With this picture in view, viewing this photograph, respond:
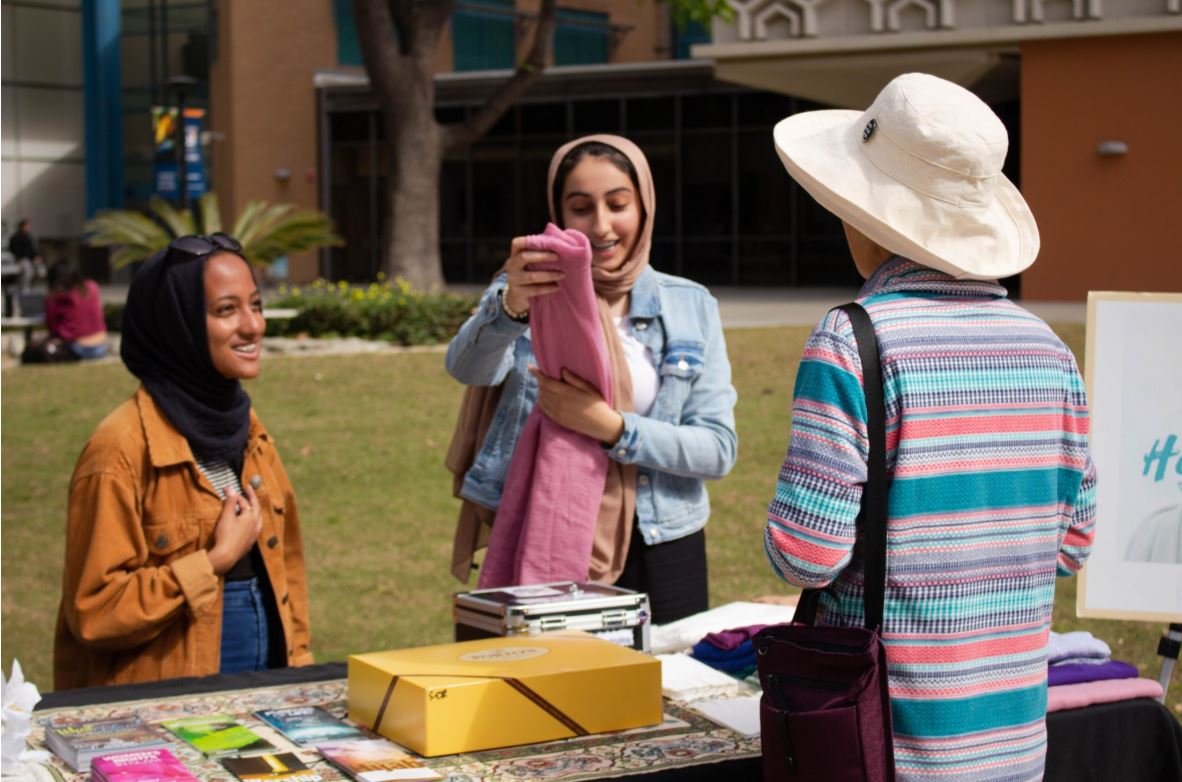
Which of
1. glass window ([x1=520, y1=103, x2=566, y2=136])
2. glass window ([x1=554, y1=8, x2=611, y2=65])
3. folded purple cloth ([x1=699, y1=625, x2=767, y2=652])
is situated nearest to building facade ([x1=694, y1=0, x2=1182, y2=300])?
glass window ([x1=520, y1=103, x2=566, y2=136])

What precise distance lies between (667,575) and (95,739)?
1511 mm

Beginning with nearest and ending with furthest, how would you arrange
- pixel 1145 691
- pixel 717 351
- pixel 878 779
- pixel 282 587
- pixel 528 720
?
pixel 878 779, pixel 528 720, pixel 1145 691, pixel 282 587, pixel 717 351

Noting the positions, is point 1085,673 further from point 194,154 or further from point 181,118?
point 194,154

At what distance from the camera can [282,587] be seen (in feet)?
11.1

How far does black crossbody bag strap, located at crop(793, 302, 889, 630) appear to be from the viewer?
2.08 meters

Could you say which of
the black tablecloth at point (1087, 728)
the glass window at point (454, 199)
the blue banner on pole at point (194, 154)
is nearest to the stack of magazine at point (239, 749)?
the black tablecloth at point (1087, 728)

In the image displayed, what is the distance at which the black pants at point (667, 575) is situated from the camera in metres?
3.53

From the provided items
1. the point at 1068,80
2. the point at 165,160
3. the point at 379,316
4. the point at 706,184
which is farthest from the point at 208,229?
the point at 706,184

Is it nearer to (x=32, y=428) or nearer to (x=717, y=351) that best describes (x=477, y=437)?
(x=717, y=351)

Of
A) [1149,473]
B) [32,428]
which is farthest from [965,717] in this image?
[32,428]

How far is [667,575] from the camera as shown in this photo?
140 inches

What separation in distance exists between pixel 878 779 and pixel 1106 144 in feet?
61.5

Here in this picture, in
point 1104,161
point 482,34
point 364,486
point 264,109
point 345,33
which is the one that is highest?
point 482,34

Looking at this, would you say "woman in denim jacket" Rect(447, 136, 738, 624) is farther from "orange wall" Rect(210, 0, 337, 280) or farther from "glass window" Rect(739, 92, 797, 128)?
"orange wall" Rect(210, 0, 337, 280)
